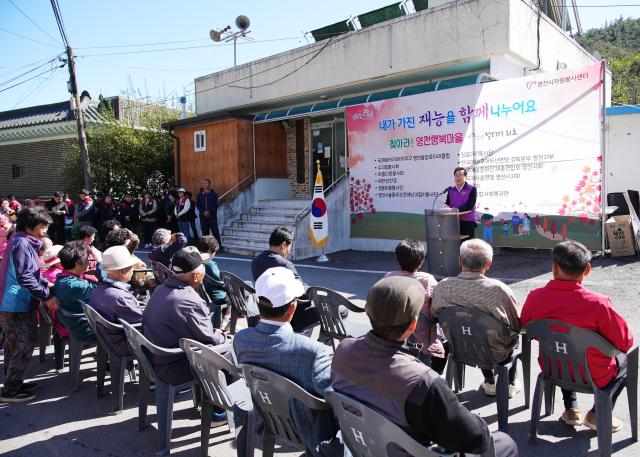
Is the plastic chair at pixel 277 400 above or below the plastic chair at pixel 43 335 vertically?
above

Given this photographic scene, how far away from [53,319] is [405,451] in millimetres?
3935

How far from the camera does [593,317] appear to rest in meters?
2.93

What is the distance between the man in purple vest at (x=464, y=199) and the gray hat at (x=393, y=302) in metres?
6.10

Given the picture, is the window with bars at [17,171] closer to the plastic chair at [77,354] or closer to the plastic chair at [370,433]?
the plastic chair at [77,354]

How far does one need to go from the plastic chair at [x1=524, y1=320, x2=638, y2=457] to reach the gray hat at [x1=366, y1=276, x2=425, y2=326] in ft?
4.53

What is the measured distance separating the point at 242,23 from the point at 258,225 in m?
8.82

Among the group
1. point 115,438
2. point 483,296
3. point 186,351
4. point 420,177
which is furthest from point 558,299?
point 420,177

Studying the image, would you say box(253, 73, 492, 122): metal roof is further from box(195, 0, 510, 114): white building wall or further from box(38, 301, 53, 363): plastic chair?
box(38, 301, 53, 363): plastic chair

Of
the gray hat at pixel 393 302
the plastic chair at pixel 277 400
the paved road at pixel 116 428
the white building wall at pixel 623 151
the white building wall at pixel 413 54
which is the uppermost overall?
the white building wall at pixel 413 54

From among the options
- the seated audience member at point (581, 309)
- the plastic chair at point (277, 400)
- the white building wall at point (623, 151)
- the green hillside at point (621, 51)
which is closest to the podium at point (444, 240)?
the seated audience member at point (581, 309)

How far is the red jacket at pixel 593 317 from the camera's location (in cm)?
290

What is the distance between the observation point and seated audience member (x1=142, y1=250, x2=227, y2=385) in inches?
133

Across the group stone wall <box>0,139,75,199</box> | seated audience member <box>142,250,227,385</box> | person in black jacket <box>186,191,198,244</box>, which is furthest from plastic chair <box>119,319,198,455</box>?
stone wall <box>0,139,75,199</box>

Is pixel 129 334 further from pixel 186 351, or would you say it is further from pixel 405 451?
pixel 405 451
